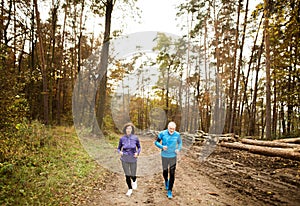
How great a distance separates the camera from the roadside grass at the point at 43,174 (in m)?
4.76

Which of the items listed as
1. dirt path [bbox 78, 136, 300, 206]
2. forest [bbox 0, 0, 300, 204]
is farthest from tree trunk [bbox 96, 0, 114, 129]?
dirt path [bbox 78, 136, 300, 206]

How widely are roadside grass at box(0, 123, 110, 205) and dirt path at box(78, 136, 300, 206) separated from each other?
0.53 m

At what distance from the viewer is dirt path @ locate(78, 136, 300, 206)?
4.94 m

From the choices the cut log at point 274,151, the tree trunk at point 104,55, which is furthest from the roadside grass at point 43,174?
the cut log at point 274,151

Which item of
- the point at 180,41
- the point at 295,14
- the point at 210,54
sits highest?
→ the point at 180,41

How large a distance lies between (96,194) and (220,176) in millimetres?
4025

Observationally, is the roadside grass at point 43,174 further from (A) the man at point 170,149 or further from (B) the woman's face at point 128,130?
(A) the man at point 170,149

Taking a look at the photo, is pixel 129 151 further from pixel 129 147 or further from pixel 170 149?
pixel 170 149

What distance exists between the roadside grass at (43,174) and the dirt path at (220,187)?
0.53 metres

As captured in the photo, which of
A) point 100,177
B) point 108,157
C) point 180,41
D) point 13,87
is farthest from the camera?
point 180,41

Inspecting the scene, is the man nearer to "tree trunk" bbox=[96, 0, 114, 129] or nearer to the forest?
the forest

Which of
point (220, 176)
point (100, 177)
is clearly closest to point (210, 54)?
point (220, 176)

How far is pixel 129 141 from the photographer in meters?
5.49

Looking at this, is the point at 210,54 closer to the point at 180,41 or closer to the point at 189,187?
the point at 180,41
